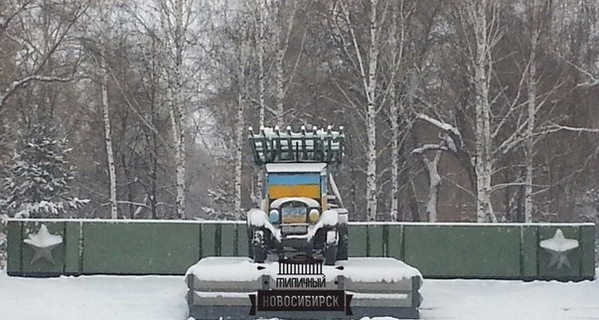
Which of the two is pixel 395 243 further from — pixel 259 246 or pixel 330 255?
pixel 259 246

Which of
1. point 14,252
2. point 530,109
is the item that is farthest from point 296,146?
point 530,109

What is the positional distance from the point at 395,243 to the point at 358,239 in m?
0.80

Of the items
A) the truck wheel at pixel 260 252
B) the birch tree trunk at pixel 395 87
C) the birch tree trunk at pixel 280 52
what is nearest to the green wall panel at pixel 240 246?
the truck wheel at pixel 260 252

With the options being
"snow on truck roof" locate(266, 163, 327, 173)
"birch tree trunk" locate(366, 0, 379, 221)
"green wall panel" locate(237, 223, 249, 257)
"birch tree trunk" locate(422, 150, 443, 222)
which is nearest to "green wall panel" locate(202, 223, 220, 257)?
"green wall panel" locate(237, 223, 249, 257)

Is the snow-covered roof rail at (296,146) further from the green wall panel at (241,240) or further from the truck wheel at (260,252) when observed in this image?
the green wall panel at (241,240)

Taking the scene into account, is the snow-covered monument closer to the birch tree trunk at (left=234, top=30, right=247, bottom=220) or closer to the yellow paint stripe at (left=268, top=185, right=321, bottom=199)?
the yellow paint stripe at (left=268, top=185, right=321, bottom=199)

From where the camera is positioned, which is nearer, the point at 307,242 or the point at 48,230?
the point at 307,242

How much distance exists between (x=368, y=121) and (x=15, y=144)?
11185 millimetres

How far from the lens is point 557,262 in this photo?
1734 cm

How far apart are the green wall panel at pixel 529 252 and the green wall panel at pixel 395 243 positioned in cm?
254

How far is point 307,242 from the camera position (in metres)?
13.4

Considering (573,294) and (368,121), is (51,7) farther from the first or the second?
(573,294)

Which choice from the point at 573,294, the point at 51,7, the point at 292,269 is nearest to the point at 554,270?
the point at 573,294

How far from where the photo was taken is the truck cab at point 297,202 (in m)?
13.4
